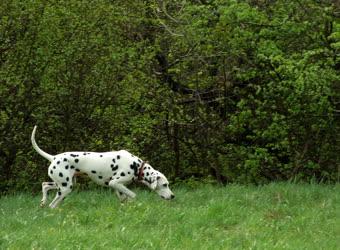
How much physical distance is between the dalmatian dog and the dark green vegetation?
420 cm

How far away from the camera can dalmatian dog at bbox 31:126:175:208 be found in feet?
36.2

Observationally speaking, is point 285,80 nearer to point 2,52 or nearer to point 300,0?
point 300,0

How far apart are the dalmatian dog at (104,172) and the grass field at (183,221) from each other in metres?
0.22

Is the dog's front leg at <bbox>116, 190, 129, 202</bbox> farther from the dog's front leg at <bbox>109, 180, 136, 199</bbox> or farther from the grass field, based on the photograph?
the grass field

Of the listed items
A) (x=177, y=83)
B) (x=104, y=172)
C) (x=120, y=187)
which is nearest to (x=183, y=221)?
(x=120, y=187)

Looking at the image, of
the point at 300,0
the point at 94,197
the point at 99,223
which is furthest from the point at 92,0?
the point at 99,223

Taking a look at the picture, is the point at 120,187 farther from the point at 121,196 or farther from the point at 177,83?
the point at 177,83

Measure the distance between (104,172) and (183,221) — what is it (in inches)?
88.5

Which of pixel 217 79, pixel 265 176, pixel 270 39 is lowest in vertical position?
pixel 265 176

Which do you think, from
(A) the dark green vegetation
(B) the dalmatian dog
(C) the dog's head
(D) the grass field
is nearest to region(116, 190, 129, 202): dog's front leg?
(B) the dalmatian dog

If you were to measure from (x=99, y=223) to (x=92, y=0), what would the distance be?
23.5 feet

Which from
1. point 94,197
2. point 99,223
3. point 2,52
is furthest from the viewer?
point 2,52

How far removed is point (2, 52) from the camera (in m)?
15.0

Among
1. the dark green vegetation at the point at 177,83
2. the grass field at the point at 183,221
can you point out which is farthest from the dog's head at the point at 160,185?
the dark green vegetation at the point at 177,83
